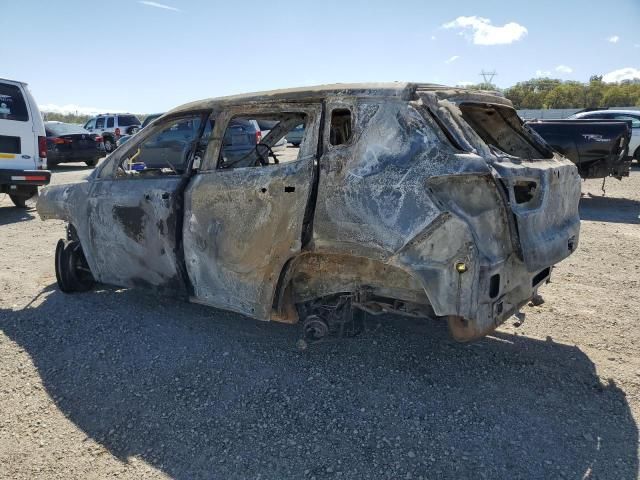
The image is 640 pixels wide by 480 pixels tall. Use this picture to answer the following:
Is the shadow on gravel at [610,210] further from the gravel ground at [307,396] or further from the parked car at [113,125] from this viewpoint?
the parked car at [113,125]

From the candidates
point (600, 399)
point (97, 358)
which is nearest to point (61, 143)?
point (97, 358)

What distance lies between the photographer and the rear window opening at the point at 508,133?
149 inches

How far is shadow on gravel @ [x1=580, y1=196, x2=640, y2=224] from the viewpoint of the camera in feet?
27.3

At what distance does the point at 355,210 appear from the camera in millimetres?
3025

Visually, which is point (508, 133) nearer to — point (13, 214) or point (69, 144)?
point (13, 214)

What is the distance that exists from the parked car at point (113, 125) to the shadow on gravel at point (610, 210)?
1802cm

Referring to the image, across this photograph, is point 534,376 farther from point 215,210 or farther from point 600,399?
point 215,210

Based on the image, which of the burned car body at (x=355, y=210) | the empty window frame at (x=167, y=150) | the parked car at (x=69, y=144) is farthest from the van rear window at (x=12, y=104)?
the parked car at (x=69, y=144)

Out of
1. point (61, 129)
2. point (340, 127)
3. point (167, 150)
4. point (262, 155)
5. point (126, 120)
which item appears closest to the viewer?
point (340, 127)

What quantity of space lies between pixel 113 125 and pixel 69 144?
19.7 feet

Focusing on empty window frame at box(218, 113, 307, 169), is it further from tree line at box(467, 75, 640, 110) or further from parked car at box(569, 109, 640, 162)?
tree line at box(467, 75, 640, 110)

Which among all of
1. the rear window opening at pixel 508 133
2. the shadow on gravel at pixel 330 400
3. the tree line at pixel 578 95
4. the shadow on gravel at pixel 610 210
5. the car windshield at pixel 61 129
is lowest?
the shadow on gravel at pixel 330 400

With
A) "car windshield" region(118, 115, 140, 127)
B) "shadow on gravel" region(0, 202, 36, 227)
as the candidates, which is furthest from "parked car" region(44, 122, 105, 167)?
"shadow on gravel" region(0, 202, 36, 227)

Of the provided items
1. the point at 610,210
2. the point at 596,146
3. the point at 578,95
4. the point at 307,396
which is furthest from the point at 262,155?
the point at 578,95
